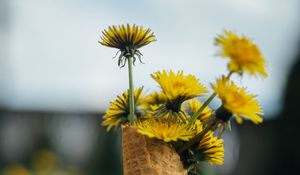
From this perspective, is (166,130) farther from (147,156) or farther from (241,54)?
(241,54)

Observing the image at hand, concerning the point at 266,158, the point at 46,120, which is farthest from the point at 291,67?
the point at 46,120

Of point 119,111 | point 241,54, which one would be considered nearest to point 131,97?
point 119,111

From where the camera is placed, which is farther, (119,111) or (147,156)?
(119,111)

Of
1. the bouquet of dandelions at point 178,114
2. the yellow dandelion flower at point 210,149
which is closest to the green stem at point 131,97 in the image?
the bouquet of dandelions at point 178,114

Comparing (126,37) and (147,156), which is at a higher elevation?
(126,37)

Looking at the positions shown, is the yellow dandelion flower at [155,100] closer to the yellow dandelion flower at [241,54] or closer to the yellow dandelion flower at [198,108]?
the yellow dandelion flower at [198,108]

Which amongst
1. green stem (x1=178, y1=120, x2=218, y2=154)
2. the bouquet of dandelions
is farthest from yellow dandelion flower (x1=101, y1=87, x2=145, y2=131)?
green stem (x1=178, y1=120, x2=218, y2=154)
